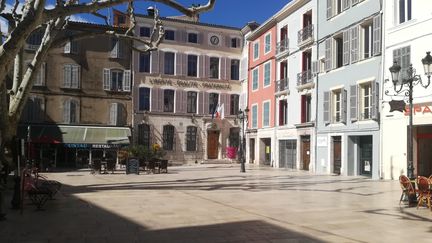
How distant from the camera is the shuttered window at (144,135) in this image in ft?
124

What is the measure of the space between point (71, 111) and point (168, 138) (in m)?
7.99

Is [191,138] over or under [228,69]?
under

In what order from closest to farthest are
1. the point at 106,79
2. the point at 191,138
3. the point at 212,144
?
→ the point at 106,79, the point at 191,138, the point at 212,144

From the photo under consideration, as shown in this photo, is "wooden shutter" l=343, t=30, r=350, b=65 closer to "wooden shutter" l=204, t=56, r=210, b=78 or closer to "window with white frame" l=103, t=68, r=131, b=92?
"wooden shutter" l=204, t=56, r=210, b=78

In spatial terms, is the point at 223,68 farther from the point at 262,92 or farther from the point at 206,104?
the point at 262,92

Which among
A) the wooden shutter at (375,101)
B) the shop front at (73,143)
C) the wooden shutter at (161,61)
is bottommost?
the shop front at (73,143)

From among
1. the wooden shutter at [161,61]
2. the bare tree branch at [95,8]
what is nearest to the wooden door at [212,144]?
the wooden shutter at [161,61]

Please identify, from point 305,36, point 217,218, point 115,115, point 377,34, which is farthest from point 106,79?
point 217,218

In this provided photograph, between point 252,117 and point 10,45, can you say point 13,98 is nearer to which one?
point 10,45

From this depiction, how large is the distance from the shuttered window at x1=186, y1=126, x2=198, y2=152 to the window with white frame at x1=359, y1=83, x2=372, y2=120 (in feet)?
59.6

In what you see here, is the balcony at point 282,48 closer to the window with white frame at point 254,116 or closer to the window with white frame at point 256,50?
the window with white frame at point 256,50

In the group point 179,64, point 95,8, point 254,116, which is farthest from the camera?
point 179,64

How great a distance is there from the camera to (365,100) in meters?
24.1

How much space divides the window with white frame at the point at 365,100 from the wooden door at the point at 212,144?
59.7ft
